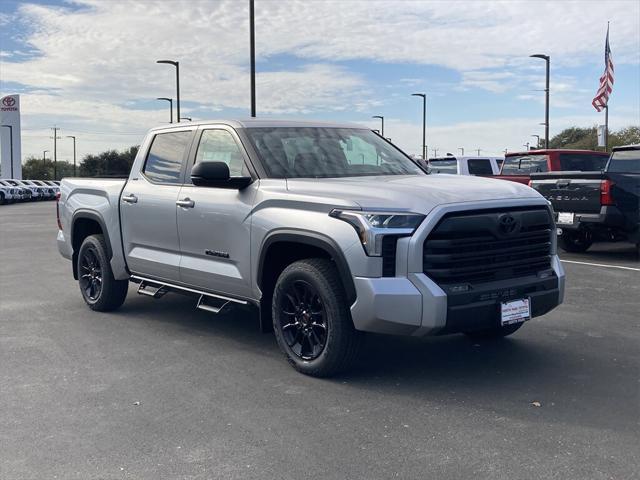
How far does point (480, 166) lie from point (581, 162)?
4.41 meters

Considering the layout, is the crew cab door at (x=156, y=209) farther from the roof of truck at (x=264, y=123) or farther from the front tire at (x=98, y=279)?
the front tire at (x=98, y=279)

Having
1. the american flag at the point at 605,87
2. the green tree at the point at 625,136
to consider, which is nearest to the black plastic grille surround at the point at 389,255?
the american flag at the point at 605,87

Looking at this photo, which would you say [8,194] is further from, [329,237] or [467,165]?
[329,237]

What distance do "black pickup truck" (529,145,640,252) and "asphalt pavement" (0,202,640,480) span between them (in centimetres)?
426

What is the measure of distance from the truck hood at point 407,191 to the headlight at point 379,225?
0.18 ft

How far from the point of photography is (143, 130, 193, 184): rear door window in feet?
21.2

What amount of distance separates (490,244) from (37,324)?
4.52m

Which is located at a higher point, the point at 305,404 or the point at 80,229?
the point at 80,229

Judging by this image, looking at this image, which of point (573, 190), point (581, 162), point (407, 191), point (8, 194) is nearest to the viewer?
point (407, 191)

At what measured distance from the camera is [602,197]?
1095 cm

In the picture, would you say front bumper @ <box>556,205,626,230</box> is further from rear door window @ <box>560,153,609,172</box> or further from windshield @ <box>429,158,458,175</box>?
windshield @ <box>429,158,458,175</box>

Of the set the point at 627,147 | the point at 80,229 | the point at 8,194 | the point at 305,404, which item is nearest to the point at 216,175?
the point at 305,404

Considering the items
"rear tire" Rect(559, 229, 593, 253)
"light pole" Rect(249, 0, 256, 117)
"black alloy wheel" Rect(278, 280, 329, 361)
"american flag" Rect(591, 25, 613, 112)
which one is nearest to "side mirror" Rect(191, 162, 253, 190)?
"black alloy wheel" Rect(278, 280, 329, 361)

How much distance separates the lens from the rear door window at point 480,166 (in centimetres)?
1900
